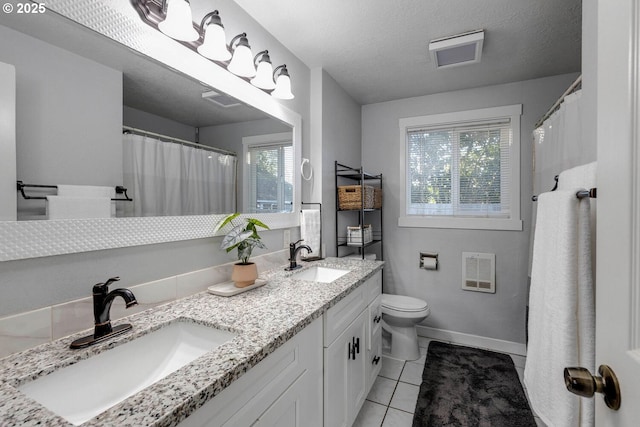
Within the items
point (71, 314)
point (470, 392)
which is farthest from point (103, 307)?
point (470, 392)

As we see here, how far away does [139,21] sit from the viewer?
3.61 ft

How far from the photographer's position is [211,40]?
1.32 meters

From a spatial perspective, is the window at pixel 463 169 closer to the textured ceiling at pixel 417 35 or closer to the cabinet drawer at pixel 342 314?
the textured ceiling at pixel 417 35

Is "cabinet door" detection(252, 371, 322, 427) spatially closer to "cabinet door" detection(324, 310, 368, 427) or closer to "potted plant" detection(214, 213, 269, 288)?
"cabinet door" detection(324, 310, 368, 427)

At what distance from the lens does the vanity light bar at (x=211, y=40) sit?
1.15 metres

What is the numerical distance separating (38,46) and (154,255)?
739mm

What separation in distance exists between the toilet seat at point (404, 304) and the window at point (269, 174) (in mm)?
1188

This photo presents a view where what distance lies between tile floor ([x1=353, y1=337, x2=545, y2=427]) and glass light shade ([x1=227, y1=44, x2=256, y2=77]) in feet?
6.88

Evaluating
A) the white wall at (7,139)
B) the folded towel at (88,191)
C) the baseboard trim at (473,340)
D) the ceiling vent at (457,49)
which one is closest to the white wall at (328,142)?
the ceiling vent at (457,49)

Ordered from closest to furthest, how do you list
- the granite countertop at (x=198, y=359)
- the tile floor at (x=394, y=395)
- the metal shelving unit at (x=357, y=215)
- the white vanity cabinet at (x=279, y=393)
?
the granite countertop at (x=198, y=359)
the white vanity cabinet at (x=279, y=393)
the tile floor at (x=394, y=395)
the metal shelving unit at (x=357, y=215)

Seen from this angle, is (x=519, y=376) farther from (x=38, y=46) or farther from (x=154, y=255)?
(x=38, y=46)

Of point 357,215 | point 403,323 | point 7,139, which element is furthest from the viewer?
point 357,215

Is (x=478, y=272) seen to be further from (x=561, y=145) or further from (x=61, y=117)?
(x=61, y=117)

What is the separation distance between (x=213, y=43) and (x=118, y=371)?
1336 millimetres
